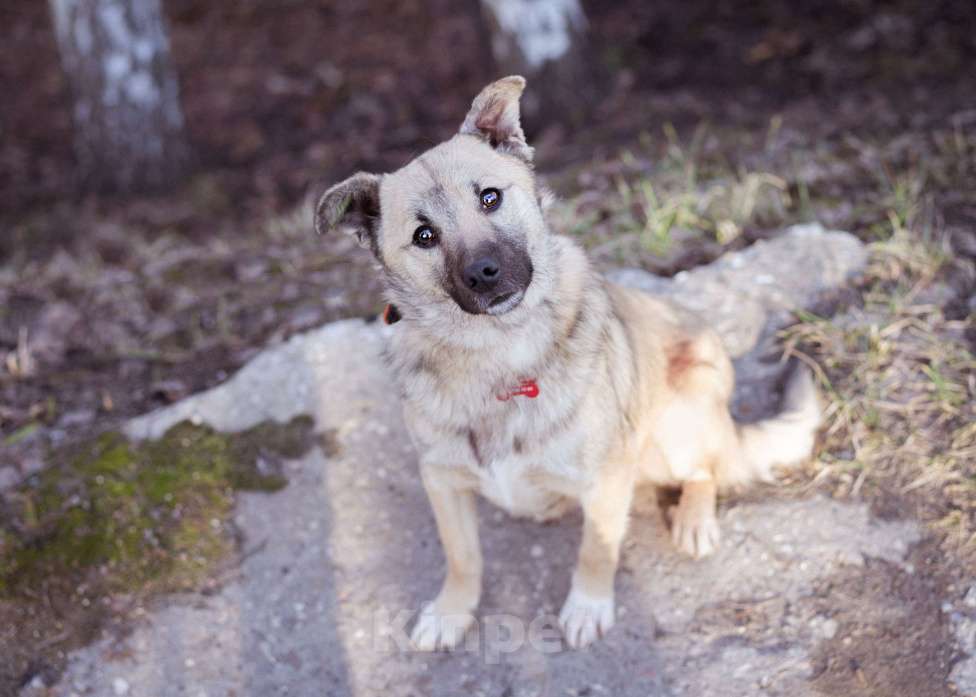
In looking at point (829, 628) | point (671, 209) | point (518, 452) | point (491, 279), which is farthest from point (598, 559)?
point (671, 209)

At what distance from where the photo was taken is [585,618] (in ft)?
11.2

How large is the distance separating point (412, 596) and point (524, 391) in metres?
1.15

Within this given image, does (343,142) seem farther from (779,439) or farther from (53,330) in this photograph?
(779,439)

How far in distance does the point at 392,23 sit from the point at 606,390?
7794 millimetres

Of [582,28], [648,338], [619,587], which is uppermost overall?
[582,28]

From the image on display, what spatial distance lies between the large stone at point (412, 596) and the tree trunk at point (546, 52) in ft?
11.5

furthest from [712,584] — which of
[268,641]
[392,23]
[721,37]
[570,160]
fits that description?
[392,23]

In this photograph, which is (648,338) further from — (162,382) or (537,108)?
(537,108)

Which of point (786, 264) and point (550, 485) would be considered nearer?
point (550, 485)

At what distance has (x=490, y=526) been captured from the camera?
3.91m

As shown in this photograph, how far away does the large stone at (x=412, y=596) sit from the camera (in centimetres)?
334

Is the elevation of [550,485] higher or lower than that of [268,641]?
higher

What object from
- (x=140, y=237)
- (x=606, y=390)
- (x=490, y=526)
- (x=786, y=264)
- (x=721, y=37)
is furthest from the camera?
(x=721, y=37)

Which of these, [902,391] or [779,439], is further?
[902,391]
